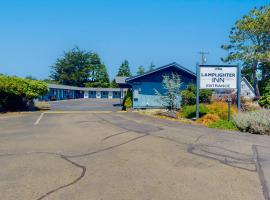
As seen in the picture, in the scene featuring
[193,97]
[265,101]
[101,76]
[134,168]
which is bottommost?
[134,168]

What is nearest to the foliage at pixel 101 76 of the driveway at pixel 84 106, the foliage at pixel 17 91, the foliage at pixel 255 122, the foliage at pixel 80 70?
the foliage at pixel 80 70

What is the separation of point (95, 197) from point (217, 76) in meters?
13.9

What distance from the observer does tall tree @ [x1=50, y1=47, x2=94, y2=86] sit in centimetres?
8844

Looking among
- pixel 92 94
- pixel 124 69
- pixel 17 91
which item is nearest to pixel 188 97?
pixel 17 91

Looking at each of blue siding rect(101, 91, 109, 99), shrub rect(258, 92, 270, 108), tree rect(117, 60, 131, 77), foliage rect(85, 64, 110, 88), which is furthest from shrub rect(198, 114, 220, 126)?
tree rect(117, 60, 131, 77)

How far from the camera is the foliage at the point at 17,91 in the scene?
2226 cm

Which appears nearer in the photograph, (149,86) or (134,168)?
(134,168)

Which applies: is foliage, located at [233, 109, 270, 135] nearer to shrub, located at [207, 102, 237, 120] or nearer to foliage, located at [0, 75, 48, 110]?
shrub, located at [207, 102, 237, 120]

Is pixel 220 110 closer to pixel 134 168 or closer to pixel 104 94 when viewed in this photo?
pixel 134 168

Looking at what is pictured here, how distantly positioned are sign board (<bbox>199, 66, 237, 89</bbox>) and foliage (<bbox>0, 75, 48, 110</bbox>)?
45.8ft

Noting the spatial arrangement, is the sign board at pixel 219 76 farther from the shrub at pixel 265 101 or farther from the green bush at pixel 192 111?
the shrub at pixel 265 101

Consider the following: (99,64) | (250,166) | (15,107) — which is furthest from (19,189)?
(99,64)

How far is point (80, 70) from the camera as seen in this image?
91062mm

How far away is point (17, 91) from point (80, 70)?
227 ft
